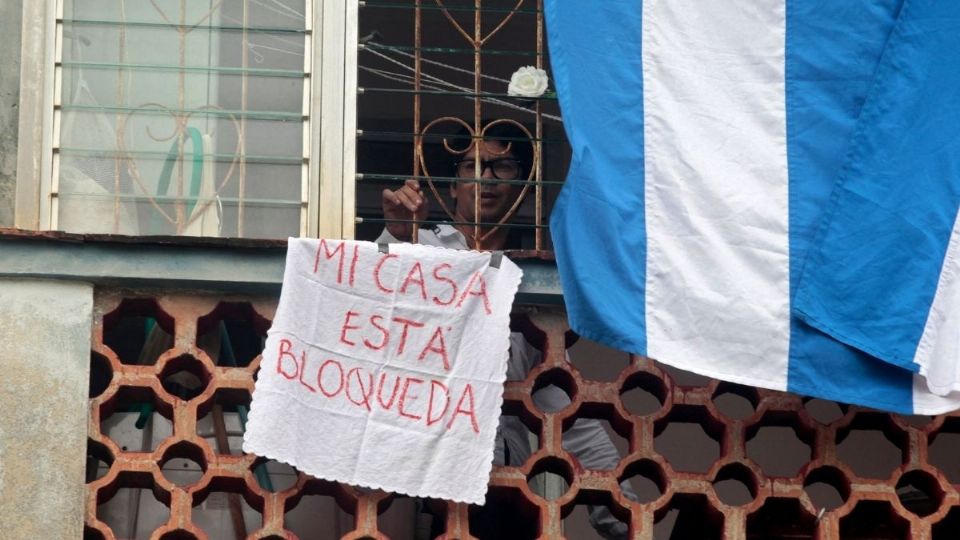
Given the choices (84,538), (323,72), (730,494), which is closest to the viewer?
(84,538)

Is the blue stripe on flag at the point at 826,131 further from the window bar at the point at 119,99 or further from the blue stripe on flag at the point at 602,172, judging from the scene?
the window bar at the point at 119,99

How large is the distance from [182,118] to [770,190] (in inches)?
77.6

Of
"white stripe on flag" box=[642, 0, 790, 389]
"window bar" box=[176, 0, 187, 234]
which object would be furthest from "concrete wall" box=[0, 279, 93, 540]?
"white stripe on flag" box=[642, 0, 790, 389]

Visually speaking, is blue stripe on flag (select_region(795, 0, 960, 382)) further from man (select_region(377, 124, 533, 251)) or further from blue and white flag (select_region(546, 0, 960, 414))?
man (select_region(377, 124, 533, 251))

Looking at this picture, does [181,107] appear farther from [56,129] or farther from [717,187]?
[717,187]

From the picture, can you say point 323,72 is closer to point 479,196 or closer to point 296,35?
point 296,35

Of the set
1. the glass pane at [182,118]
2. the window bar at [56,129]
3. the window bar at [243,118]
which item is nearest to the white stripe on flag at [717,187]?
the glass pane at [182,118]

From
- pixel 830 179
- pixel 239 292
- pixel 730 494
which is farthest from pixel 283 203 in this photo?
pixel 730 494

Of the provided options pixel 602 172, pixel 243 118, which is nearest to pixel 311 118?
pixel 243 118

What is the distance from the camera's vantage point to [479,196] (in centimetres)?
854

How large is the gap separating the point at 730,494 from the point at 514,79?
269 centimetres

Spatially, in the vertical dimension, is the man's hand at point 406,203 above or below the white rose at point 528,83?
below

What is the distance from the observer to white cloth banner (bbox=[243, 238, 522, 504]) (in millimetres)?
7668

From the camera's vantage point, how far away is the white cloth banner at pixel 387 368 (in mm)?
7668
